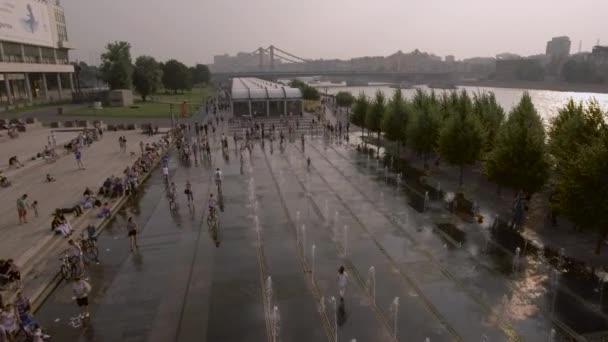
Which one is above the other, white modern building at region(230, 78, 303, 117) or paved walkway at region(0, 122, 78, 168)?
white modern building at region(230, 78, 303, 117)

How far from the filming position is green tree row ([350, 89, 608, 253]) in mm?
16031

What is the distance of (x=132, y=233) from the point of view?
56.6ft

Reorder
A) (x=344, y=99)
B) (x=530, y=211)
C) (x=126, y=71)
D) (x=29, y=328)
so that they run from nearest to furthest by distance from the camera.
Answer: (x=29, y=328)
(x=530, y=211)
(x=344, y=99)
(x=126, y=71)

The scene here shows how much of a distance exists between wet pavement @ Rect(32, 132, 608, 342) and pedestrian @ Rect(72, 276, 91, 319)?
0.36m

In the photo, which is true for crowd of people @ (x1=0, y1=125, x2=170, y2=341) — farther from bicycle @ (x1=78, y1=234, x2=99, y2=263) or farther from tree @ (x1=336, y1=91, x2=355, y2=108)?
tree @ (x1=336, y1=91, x2=355, y2=108)

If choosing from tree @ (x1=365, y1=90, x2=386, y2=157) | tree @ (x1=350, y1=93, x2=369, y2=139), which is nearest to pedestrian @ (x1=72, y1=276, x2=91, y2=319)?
tree @ (x1=365, y1=90, x2=386, y2=157)

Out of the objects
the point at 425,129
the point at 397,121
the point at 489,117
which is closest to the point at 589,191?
the point at 425,129

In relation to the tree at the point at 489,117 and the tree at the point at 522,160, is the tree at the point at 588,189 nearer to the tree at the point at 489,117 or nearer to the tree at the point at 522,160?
the tree at the point at 522,160

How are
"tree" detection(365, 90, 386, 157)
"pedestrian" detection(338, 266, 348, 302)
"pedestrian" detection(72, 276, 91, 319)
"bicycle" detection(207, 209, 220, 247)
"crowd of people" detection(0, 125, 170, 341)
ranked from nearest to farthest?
"crowd of people" detection(0, 125, 170, 341), "pedestrian" detection(72, 276, 91, 319), "pedestrian" detection(338, 266, 348, 302), "bicycle" detection(207, 209, 220, 247), "tree" detection(365, 90, 386, 157)

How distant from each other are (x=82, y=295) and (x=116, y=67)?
91611 millimetres

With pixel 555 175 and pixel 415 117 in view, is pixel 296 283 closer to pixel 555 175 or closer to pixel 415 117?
pixel 555 175

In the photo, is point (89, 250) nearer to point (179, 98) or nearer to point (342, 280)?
point (342, 280)

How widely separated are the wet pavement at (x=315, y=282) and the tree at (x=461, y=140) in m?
5.55

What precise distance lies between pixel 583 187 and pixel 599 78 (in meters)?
144
